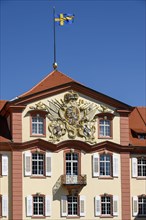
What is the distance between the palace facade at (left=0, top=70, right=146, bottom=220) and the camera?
183 feet

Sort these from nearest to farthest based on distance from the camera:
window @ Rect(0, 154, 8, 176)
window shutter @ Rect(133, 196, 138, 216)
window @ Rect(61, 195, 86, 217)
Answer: window @ Rect(0, 154, 8, 176)
window @ Rect(61, 195, 86, 217)
window shutter @ Rect(133, 196, 138, 216)

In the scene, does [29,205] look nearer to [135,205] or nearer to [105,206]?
[105,206]

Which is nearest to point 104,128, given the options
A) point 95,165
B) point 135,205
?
point 95,165

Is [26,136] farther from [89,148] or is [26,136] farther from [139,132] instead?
[139,132]

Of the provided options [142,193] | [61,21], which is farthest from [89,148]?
[61,21]

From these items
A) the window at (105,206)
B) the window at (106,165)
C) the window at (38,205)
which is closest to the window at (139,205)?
the window at (105,206)

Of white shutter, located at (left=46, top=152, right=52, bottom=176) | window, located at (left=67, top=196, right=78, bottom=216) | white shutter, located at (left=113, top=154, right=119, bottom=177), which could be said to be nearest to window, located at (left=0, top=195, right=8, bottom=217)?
white shutter, located at (left=46, top=152, right=52, bottom=176)

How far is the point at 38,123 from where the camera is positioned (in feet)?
186

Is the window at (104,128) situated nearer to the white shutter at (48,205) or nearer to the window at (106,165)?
the window at (106,165)

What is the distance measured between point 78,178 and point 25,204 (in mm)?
4475

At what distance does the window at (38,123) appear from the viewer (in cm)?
5666

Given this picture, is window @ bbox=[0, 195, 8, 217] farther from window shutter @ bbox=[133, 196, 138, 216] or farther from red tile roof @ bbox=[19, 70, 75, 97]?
window shutter @ bbox=[133, 196, 138, 216]

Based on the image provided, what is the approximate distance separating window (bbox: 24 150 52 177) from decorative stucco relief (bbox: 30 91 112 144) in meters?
1.43

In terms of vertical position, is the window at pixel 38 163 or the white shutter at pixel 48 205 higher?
the window at pixel 38 163
